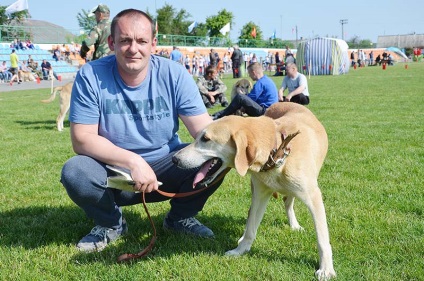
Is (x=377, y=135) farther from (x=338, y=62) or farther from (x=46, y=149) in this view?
(x=338, y=62)

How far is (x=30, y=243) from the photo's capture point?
3.72m

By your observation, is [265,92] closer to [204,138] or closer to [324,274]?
[204,138]

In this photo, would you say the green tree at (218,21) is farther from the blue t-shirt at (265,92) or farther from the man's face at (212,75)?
the blue t-shirt at (265,92)

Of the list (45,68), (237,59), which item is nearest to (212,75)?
(237,59)

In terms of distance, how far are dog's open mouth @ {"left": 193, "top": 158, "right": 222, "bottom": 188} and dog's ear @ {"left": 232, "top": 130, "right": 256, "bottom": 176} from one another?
0.35 meters

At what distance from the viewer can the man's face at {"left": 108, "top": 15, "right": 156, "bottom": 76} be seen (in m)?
3.35

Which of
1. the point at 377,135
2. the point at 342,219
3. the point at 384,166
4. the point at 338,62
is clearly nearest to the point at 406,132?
the point at 377,135

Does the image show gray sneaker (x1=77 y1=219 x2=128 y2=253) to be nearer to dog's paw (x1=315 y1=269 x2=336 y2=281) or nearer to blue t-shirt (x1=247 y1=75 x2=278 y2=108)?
dog's paw (x1=315 y1=269 x2=336 y2=281)

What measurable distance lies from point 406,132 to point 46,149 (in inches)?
269

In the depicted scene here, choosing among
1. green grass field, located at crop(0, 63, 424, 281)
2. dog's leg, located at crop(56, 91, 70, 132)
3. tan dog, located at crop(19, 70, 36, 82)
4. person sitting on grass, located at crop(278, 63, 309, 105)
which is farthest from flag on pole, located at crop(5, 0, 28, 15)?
green grass field, located at crop(0, 63, 424, 281)

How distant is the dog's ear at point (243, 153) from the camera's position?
9.52 feet

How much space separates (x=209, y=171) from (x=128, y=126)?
2.49 feet

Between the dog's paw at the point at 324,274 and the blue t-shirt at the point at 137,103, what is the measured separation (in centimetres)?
160

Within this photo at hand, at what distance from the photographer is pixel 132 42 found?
3361mm
